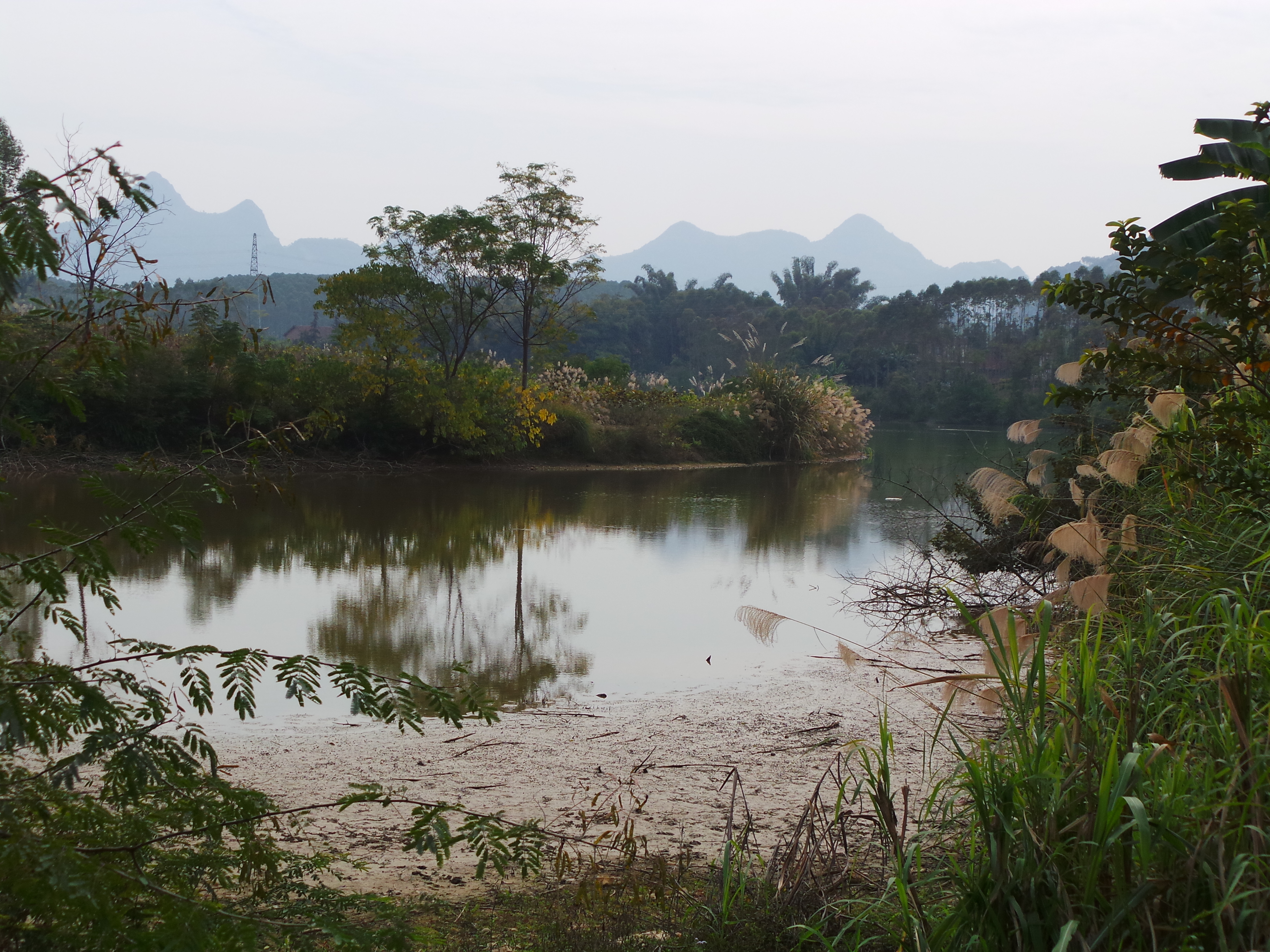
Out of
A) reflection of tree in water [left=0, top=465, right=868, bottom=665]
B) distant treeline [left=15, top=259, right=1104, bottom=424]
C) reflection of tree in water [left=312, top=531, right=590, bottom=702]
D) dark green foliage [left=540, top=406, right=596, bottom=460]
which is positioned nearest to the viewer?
reflection of tree in water [left=312, top=531, right=590, bottom=702]

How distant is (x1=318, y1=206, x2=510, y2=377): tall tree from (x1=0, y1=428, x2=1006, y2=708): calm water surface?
147 inches

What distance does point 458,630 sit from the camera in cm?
715

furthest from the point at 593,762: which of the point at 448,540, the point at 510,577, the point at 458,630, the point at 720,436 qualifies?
the point at 720,436

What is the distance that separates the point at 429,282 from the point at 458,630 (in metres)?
14.1

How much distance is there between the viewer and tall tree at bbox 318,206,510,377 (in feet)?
61.8

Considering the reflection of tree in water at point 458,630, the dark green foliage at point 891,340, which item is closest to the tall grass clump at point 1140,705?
the reflection of tree in water at point 458,630

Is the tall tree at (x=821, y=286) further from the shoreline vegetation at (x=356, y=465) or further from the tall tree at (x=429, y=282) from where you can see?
the tall tree at (x=429, y=282)

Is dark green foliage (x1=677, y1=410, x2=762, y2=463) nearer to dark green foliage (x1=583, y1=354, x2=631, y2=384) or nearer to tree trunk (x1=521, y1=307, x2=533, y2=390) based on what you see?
tree trunk (x1=521, y1=307, x2=533, y2=390)

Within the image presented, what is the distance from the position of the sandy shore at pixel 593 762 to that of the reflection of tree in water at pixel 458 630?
75 centimetres

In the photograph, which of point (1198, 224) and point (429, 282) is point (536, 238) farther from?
point (1198, 224)

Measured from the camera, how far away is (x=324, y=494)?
14961 mm

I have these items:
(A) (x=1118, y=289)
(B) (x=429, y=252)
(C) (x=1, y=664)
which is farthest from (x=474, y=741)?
(B) (x=429, y=252)

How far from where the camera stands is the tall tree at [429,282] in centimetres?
1884

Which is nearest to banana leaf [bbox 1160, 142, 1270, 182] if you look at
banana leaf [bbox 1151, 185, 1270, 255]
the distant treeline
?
banana leaf [bbox 1151, 185, 1270, 255]
